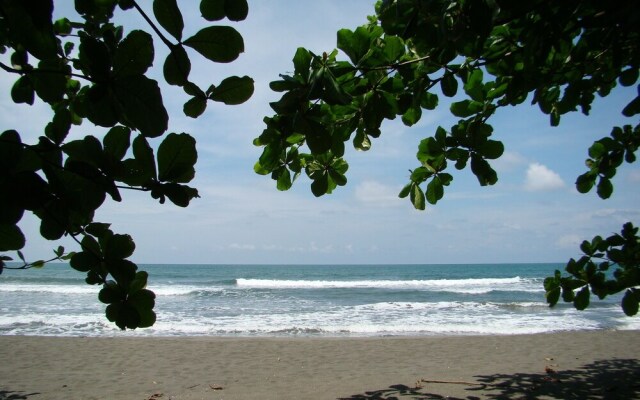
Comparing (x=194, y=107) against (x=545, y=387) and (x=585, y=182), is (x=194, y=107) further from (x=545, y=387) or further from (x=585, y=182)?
(x=545, y=387)

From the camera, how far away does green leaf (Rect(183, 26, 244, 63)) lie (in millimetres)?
712

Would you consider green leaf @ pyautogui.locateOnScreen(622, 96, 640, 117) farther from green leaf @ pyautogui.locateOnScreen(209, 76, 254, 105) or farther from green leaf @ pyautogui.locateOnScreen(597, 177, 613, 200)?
green leaf @ pyautogui.locateOnScreen(209, 76, 254, 105)

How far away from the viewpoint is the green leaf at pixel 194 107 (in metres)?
0.88

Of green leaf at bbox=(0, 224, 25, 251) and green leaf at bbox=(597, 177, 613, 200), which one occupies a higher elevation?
green leaf at bbox=(597, 177, 613, 200)

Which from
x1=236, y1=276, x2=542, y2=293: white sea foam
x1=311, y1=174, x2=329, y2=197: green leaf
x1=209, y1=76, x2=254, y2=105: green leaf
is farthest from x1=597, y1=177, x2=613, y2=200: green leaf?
x1=236, y1=276, x2=542, y2=293: white sea foam

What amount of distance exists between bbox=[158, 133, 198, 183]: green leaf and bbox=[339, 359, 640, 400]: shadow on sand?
14.8 feet

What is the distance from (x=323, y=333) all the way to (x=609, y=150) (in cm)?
822

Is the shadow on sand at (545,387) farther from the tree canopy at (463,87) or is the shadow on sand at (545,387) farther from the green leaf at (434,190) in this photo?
the green leaf at (434,190)

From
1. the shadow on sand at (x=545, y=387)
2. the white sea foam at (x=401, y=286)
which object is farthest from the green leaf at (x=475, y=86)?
the white sea foam at (x=401, y=286)

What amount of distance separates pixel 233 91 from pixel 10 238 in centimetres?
44

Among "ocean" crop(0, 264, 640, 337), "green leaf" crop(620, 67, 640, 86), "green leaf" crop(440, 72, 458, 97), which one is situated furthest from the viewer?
"ocean" crop(0, 264, 640, 337)

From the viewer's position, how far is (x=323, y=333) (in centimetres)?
981

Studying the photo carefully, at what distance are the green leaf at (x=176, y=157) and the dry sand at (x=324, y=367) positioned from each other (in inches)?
181

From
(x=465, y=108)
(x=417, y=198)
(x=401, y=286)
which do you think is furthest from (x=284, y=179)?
(x=401, y=286)
